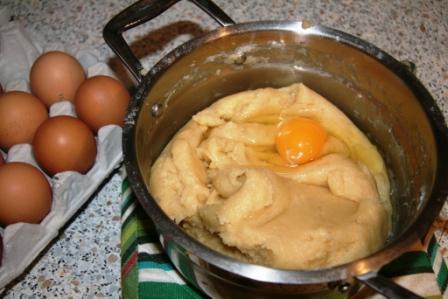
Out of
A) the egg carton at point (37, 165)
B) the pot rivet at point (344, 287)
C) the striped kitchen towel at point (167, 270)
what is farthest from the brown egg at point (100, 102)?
the pot rivet at point (344, 287)

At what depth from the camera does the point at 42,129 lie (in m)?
1.20

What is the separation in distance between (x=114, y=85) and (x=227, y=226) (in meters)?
0.58

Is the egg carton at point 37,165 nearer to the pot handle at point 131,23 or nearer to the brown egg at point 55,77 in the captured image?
the brown egg at point 55,77

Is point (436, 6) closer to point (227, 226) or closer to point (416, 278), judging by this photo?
point (416, 278)

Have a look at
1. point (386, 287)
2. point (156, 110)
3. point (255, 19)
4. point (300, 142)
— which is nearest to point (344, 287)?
point (386, 287)

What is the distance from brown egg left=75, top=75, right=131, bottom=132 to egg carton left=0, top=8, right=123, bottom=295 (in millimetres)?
35

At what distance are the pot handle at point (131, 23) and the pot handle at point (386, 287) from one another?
23.5 inches

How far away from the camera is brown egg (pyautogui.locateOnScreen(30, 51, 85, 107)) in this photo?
130 cm

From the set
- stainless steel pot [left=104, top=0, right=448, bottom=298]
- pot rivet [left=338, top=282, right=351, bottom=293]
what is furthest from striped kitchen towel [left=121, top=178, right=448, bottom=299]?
pot rivet [left=338, top=282, right=351, bottom=293]

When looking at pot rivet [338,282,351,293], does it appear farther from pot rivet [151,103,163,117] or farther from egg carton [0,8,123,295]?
egg carton [0,8,123,295]

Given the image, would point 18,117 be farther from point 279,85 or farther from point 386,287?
point 386,287

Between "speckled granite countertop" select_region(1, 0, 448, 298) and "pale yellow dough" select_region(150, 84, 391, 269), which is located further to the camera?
"speckled granite countertop" select_region(1, 0, 448, 298)

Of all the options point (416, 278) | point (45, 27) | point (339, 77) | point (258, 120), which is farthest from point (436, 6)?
point (45, 27)

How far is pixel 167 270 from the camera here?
39.9 inches
